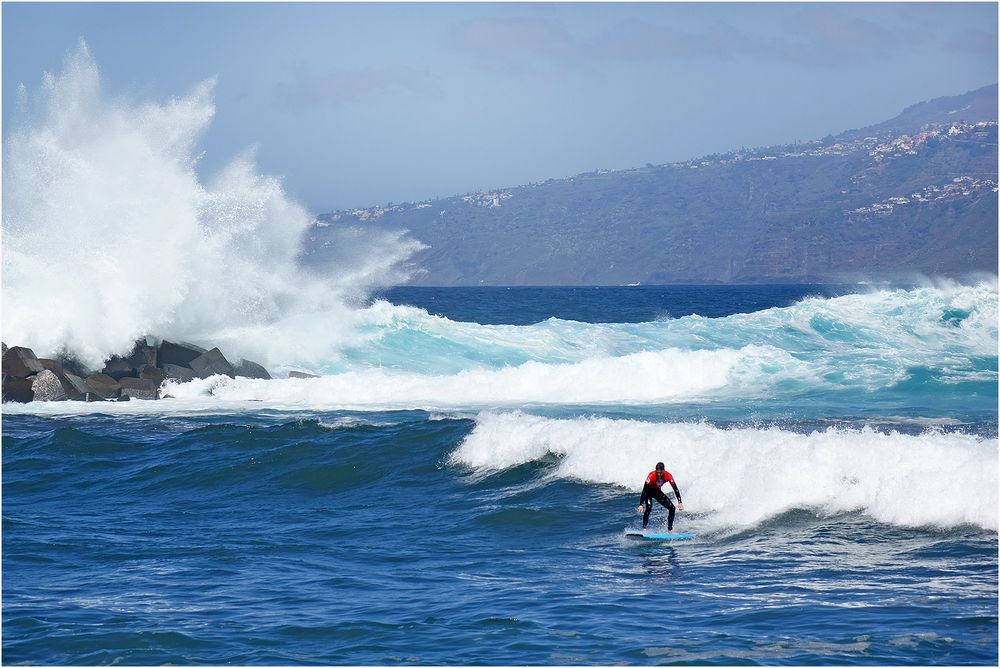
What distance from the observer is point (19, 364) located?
23797 mm

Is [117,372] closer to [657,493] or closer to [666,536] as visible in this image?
[657,493]

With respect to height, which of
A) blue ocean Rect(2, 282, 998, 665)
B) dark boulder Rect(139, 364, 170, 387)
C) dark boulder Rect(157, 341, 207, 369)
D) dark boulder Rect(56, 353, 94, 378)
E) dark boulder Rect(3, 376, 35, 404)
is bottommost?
blue ocean Rect(2, 282, 998, 665)

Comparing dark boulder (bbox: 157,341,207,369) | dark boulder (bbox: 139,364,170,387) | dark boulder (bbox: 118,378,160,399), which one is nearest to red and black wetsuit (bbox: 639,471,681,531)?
dark boulder (bbox: 118,378,160,399)

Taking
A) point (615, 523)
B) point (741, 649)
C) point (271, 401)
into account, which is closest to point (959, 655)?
point (741, 649)

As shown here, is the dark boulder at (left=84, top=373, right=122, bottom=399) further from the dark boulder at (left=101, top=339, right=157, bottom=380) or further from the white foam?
the white foam

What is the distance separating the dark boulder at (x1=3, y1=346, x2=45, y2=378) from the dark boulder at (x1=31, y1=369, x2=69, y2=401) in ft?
0.73

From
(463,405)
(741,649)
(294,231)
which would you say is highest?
(294,231)

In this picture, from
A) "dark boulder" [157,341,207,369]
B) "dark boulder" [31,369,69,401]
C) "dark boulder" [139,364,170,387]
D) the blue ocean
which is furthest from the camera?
"dark boulder" [157,341,207,369]

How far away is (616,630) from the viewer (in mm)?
8992

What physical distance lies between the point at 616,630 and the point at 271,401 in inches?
678

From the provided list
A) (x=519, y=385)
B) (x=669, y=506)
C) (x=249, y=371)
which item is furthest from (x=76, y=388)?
(x=669, y=506)

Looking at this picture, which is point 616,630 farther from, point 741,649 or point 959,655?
point 959,655

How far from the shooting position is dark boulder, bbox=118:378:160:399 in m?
24.6

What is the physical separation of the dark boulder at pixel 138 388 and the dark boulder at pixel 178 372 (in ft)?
2.16
